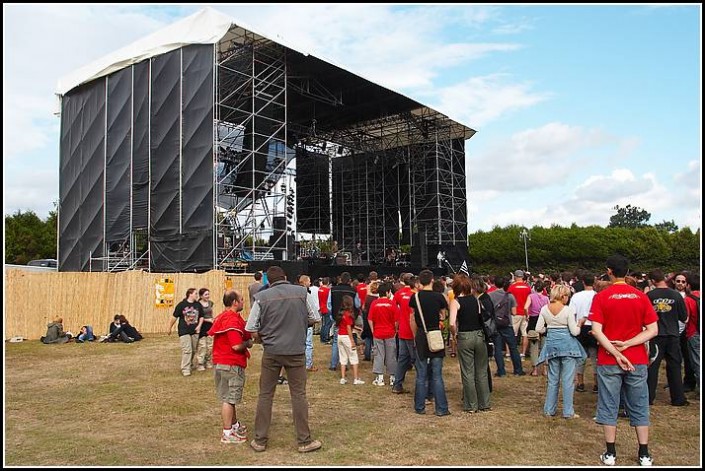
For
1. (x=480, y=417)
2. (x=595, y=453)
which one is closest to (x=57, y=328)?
(x=480, y=417)

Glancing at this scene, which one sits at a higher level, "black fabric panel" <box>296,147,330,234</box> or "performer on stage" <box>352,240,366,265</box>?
"black fabric panel" <box>296,147,330,234</box>

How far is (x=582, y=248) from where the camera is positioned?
104ft

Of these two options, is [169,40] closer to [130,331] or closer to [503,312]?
[130,331]

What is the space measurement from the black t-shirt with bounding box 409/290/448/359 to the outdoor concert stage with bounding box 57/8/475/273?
38.2 feet

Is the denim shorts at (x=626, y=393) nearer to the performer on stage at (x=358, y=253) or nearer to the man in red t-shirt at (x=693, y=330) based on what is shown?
the man in red t-shirt at (x=693, y=330)

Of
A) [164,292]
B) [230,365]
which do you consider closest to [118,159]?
[164,292]

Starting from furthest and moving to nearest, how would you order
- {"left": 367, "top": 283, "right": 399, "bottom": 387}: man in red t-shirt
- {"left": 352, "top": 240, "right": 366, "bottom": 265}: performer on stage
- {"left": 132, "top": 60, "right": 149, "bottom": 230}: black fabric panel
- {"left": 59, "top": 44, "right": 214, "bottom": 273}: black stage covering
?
{"left": 352, "top": 240, "right": 366, "bottom": 265}: performer on stage
{"left": 132, "top": 60, "right": 149, "bottom": 230}: black fabric panel
{"left": 59, "top": 44, "right": 214, "bottom": 273}: black stage covering
{"left": 367, "top": 283, "right": 399, "bottom": 387}: man in red t-shirt

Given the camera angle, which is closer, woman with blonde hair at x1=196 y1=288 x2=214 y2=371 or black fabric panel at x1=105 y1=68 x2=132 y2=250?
woman with blonde hair at x1=196 y1=288 x2=214 y2=371

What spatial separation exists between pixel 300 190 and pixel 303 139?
11.2ft

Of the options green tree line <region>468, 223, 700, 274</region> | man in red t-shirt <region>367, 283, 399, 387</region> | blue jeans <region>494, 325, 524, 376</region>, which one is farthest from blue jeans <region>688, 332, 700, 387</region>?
green tree line <region>468, 223, 700, 274</region>

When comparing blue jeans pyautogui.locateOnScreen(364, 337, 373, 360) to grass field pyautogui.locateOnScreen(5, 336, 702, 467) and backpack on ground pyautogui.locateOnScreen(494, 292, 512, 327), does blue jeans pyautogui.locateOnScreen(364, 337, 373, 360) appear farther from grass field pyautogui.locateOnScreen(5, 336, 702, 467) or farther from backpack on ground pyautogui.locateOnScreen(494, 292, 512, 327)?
backpack on ground pyautogui.locateOnScreen(494, 292, 512, 327)

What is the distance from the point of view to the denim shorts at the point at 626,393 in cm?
439

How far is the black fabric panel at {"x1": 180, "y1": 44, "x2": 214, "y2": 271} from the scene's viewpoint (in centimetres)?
1706

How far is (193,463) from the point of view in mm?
4723
